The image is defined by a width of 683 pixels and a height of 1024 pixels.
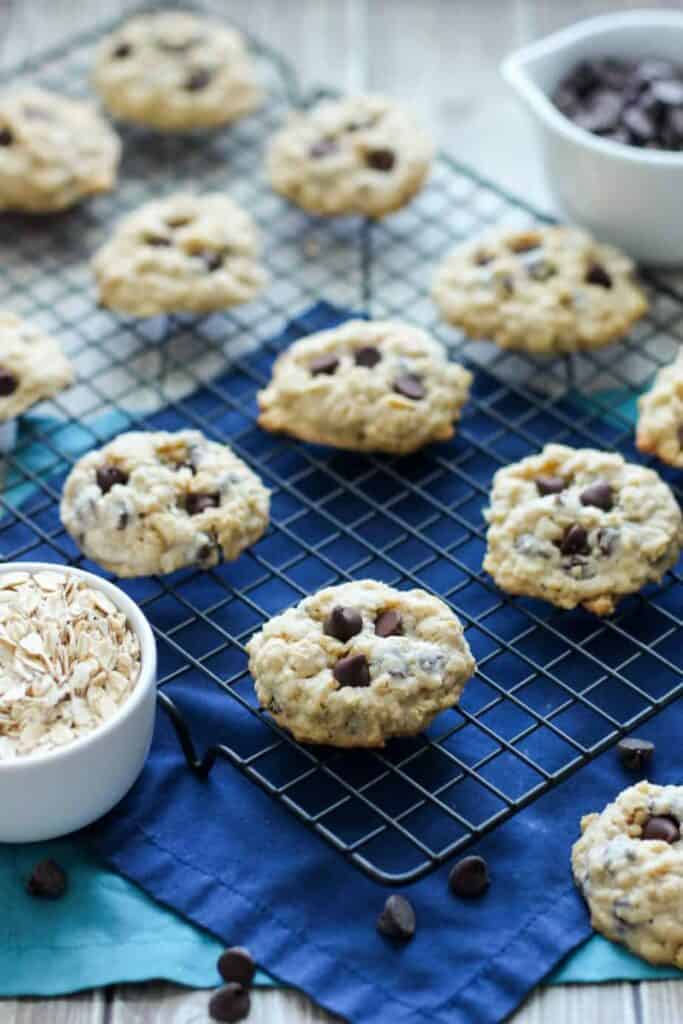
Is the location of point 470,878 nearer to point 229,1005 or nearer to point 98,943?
point 229,1005

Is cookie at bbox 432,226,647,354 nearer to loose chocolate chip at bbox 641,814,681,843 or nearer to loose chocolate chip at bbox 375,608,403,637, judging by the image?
loose chocolate chip at bbox 375,608,403,637

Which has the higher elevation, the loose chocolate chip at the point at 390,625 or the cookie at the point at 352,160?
the cookie at the point at 352,160

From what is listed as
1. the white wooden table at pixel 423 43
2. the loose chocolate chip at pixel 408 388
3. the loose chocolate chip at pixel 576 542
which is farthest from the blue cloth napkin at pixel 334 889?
the white wooden table at pixel 423 43

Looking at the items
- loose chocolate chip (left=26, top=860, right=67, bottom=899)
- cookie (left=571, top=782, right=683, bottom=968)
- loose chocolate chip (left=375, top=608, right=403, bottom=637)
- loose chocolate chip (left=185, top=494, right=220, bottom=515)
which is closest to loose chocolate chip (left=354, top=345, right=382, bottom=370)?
loose chocolate chip (left=185, top=494, right=220, bottom=515)

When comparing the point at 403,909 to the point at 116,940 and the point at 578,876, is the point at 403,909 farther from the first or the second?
the point at 116,940

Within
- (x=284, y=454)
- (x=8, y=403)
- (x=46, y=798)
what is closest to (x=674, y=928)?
(x=46, y=798)

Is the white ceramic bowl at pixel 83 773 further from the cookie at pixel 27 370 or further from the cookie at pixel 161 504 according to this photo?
the cookie at pixel 27 370
